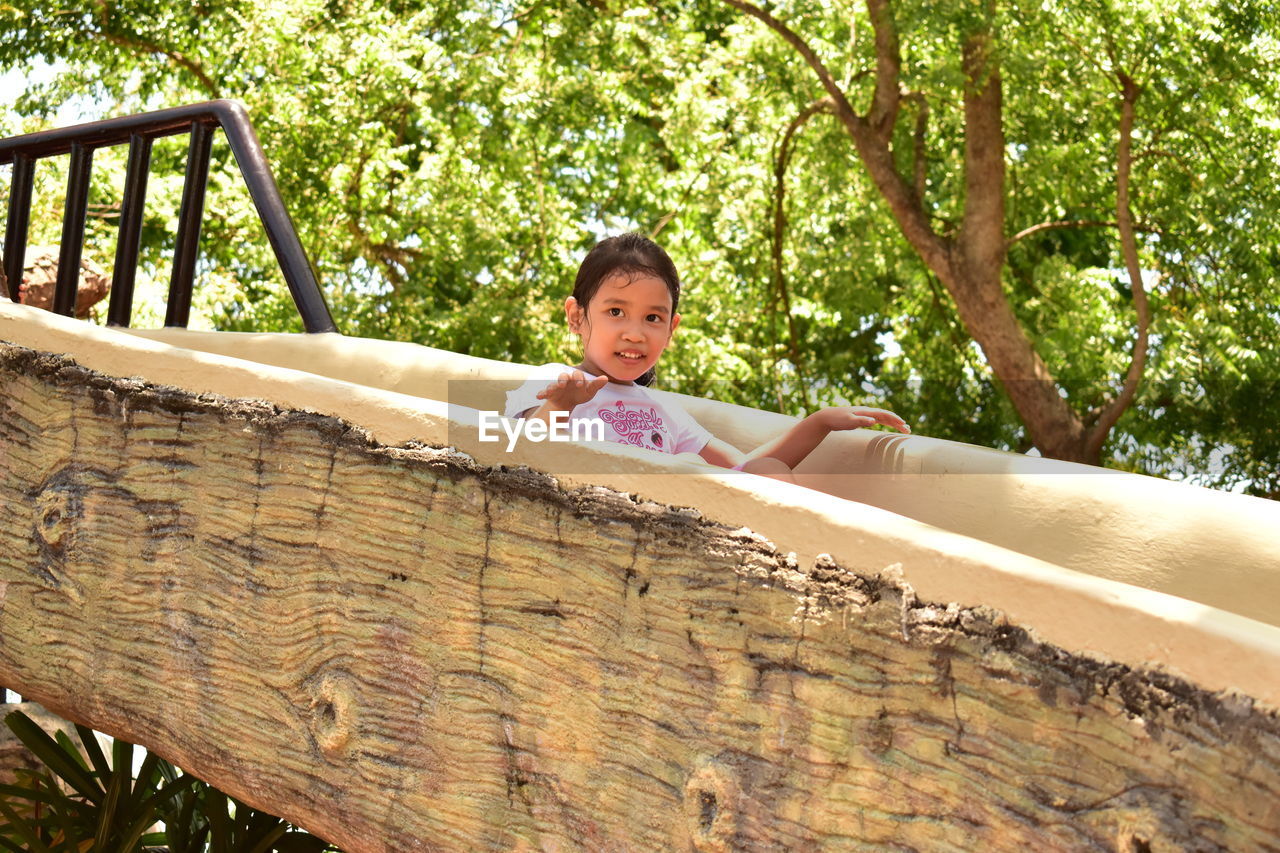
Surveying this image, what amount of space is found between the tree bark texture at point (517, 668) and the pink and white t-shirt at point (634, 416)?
464 millimetres

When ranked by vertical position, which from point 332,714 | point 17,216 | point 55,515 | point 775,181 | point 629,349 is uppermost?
point 775,181

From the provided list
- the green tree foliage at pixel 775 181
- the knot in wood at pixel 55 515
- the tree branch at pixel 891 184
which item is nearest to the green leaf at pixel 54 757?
the knot in wood at pixel 55 515

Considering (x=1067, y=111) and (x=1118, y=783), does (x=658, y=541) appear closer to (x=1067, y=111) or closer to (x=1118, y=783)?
(x=1118, y=783)

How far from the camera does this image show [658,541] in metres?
0.96

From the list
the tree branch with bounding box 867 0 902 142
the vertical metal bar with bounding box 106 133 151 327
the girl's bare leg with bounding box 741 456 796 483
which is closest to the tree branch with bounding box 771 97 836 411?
the tree branch with bounding box 867 0 902 142

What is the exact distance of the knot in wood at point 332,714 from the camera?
114 centimetres

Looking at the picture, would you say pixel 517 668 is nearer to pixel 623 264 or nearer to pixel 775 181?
pixel 623 264

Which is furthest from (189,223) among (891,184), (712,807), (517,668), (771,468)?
(891,184)

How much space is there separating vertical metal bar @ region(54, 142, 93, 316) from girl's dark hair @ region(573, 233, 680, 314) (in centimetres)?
87

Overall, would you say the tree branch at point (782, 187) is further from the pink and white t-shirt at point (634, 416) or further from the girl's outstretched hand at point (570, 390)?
the girl's outstretched hand at point (570, 390)

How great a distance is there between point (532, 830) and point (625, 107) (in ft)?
16.8

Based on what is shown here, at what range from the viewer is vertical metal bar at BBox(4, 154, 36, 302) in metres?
2.15

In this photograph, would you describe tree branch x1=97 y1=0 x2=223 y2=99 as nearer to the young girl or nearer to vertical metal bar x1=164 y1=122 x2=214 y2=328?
vertical metal bar x1=164 y1=122 x2=214 y2=328

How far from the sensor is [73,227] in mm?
2078
